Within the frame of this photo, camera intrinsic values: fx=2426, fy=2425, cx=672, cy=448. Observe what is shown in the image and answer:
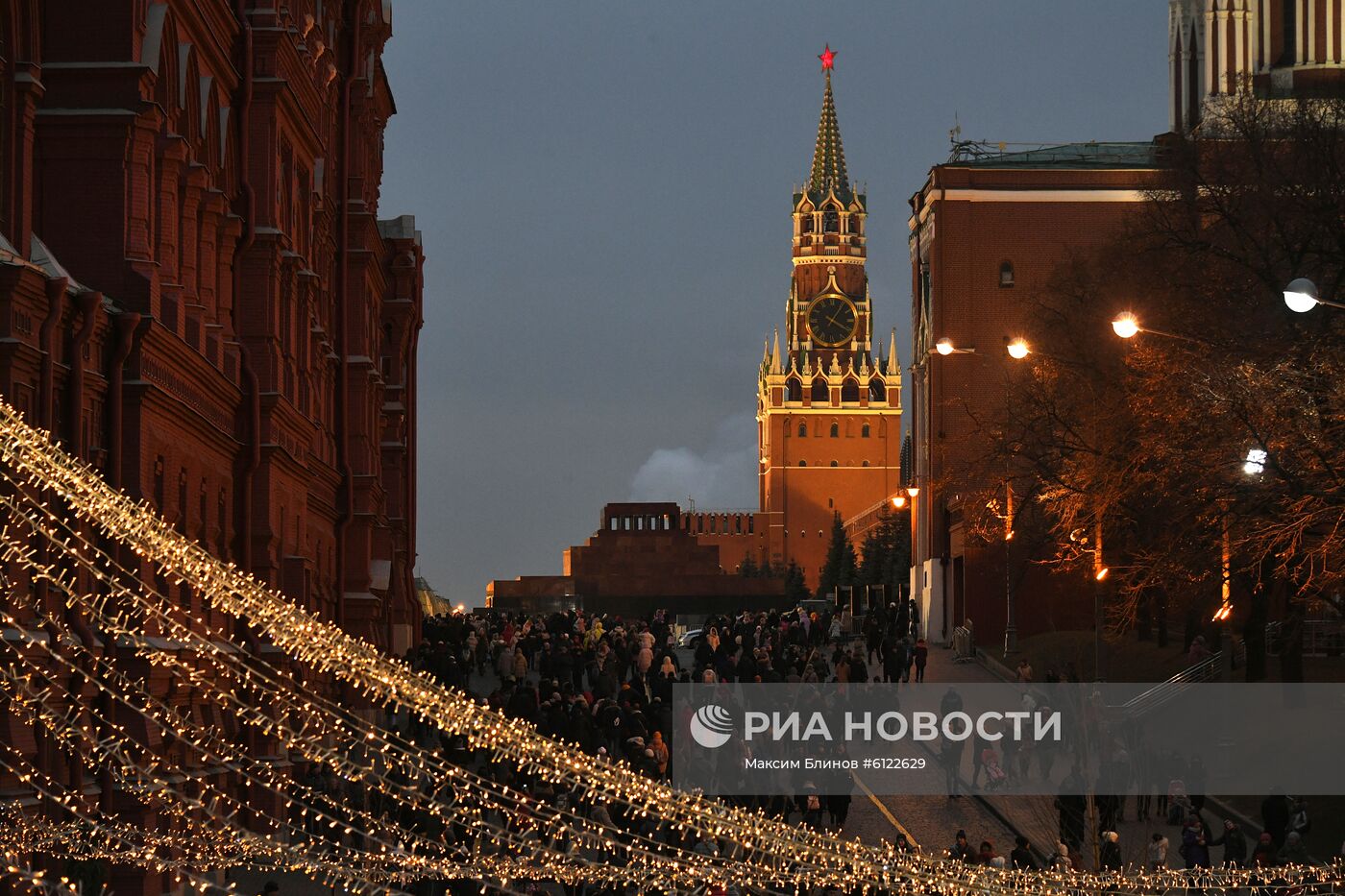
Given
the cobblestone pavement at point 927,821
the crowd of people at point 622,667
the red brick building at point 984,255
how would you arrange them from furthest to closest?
the red brick building at point 984,255 → the crowd of people at point 622,667 → the cobblestone pavement at point 927,821

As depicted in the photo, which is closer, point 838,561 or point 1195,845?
point 1195,845

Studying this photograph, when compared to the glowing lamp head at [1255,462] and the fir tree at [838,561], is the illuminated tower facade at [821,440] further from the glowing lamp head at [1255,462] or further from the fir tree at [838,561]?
the glowing lamp head at [1255,462]

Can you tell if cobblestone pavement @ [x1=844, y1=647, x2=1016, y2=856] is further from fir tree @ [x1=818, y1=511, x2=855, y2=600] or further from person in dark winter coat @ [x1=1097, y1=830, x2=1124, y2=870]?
fir tree @ [x1=818, y1=511, x2=855, y2=600]

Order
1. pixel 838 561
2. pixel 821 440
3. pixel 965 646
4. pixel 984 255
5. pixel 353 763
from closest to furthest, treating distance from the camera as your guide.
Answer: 1. pixel 353 763
2. pixel 965 646
3. pixel 984 255
4. pixel 838 561
5. pixel 821 440

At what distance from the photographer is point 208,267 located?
86.1ft

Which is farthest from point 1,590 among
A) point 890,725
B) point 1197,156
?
point 1197,156

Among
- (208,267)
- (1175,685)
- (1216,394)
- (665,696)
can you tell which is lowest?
(665,696)

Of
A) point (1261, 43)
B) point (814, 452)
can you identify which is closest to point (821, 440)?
point (814, 452)

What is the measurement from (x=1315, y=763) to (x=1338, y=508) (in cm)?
435

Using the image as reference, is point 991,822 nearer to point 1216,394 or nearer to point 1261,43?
point 1216,394

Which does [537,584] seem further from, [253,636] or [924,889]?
[924,889]

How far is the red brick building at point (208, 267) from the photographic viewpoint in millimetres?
20109

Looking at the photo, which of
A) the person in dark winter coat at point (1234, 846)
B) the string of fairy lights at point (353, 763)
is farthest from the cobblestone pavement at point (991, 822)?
the string of fairy lights at point (353, 763)

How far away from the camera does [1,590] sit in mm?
17000
